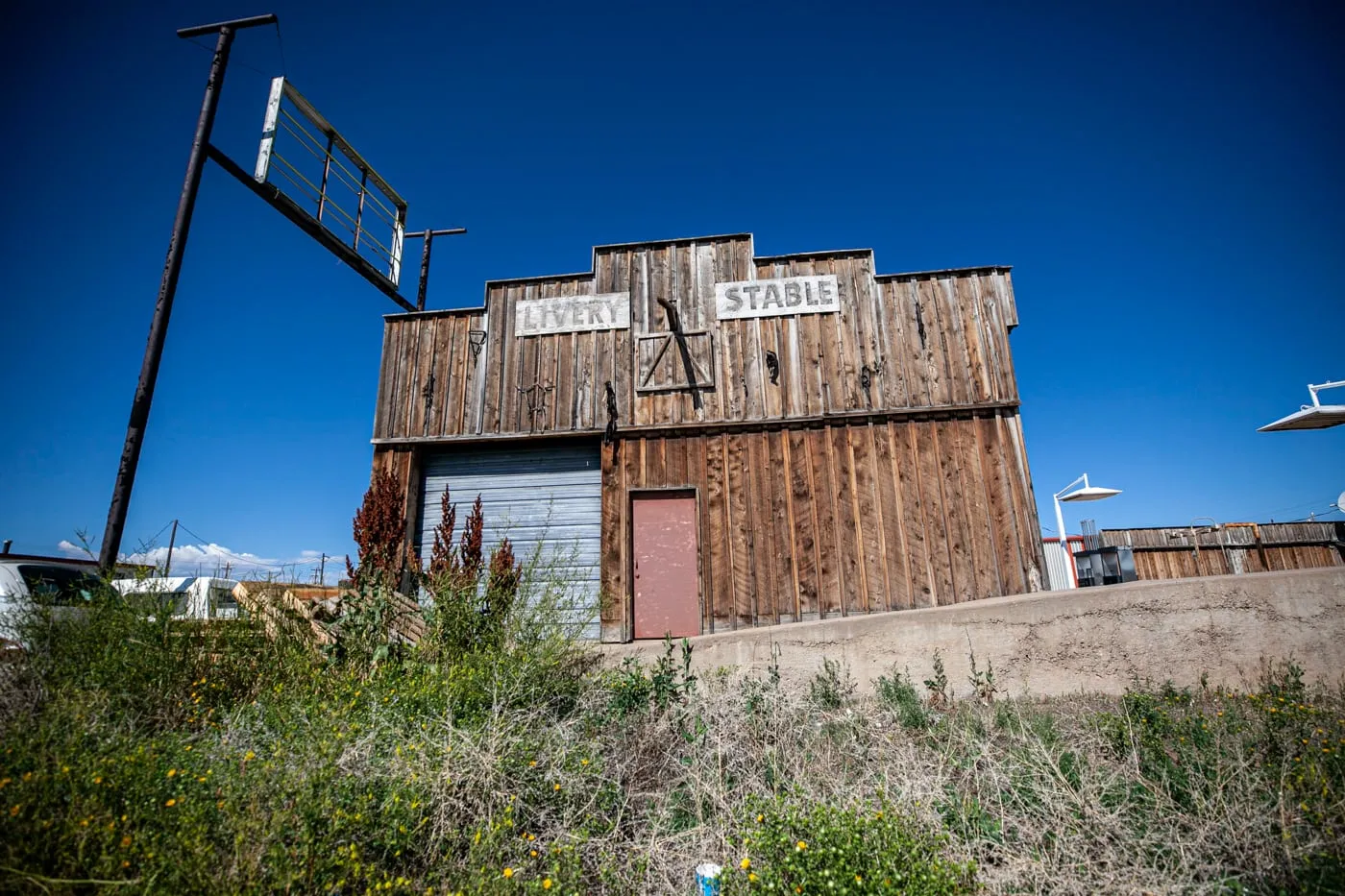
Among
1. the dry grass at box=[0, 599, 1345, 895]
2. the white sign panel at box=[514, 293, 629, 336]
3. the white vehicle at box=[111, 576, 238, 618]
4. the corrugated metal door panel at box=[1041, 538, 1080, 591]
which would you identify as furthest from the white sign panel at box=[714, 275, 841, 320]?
the corrugated metal door panel at box=[1041, 538, 1080, 591]

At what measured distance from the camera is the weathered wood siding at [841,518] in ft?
27.7

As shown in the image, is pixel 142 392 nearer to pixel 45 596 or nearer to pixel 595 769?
pixel 45 596

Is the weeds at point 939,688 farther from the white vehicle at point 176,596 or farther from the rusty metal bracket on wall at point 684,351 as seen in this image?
the white vehicle at point 176,596

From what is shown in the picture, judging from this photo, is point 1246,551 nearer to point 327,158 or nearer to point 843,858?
point 843,858

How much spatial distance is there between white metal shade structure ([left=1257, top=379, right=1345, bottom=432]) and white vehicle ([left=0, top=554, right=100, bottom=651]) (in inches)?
752

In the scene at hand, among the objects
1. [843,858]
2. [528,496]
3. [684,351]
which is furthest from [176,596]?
[684,351]

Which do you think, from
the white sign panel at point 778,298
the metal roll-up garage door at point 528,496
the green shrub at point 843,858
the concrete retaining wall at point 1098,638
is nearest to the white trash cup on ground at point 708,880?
the green shrub at point 843,858

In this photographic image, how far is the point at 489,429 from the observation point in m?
9.74

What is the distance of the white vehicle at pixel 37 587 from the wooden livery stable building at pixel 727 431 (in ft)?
13.2

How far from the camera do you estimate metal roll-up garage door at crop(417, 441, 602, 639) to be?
30.7 ft

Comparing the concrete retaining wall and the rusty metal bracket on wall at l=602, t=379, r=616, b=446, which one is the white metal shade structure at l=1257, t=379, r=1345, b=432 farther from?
the rusty metal bracket on wall at l=602, t=379, r=616, b=446

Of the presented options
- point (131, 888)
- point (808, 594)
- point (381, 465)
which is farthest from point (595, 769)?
point (381, 465)

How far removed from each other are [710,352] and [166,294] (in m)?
7.10

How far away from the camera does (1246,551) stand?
14789mm
